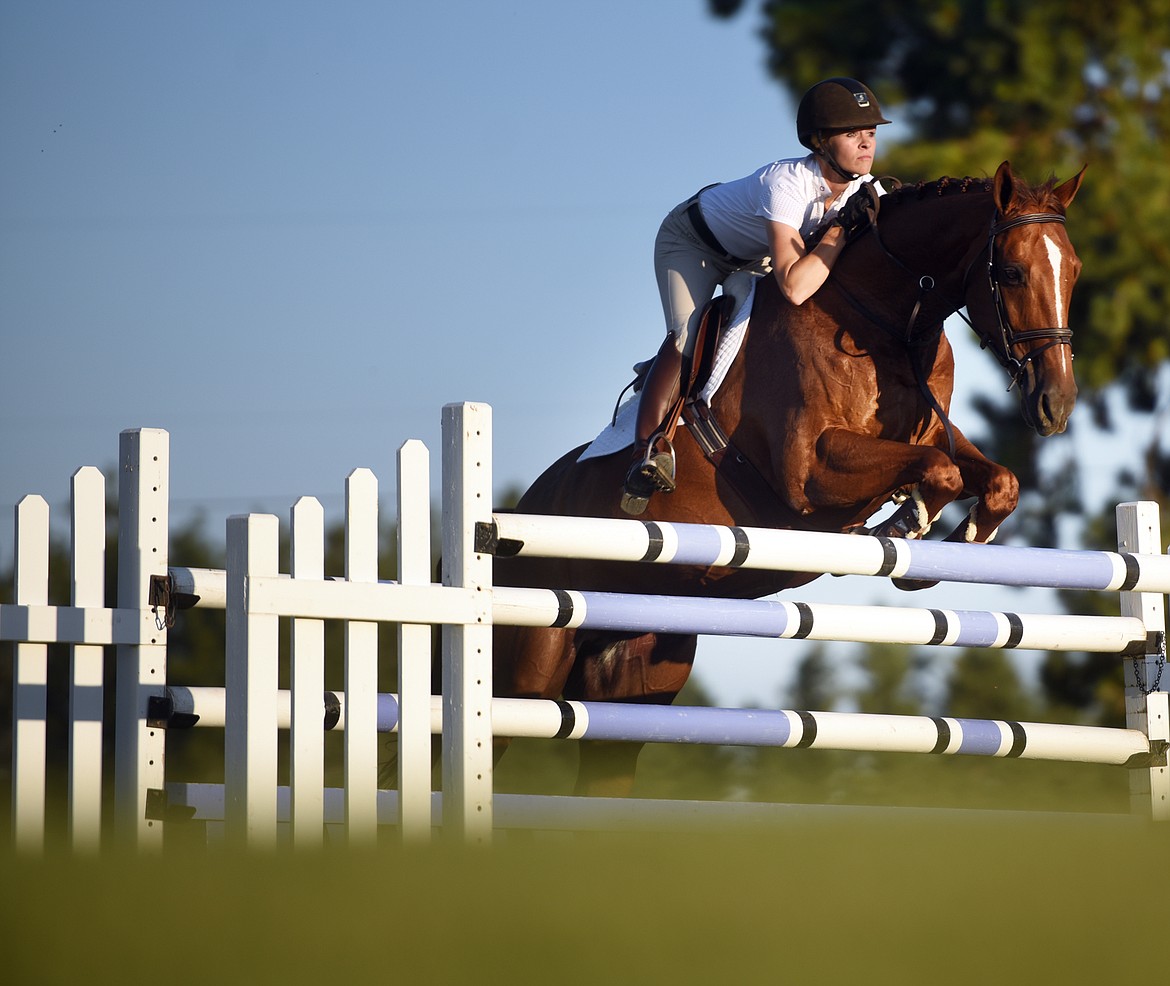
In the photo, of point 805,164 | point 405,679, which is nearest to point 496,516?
point 405,679

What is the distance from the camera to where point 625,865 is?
2080 millimetres

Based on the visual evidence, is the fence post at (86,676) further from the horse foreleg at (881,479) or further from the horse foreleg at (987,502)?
the horse foreleg at (987,502)

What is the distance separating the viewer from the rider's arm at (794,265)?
4.42 metres

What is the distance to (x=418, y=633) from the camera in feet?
9.95

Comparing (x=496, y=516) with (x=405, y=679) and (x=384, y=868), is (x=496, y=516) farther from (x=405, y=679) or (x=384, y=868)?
(x=384, y=868)

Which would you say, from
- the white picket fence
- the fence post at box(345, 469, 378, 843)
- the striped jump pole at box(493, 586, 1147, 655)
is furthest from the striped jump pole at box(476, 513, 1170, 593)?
the fence post at box(345, 469, 378, 843)

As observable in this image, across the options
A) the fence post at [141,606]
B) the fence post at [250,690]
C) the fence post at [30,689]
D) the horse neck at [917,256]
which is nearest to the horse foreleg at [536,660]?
the horse neck at [917,256]

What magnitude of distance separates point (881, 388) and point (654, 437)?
67 cm

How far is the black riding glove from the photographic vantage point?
449 centimetres

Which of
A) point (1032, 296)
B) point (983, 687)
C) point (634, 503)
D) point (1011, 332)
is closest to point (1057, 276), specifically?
point (1032, 296)

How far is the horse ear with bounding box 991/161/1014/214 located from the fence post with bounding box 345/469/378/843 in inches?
77.6

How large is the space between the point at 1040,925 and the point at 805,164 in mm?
3223

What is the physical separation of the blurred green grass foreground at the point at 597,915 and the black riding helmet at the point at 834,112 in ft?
8.80

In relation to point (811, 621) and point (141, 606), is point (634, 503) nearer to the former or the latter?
point (811, 621)
